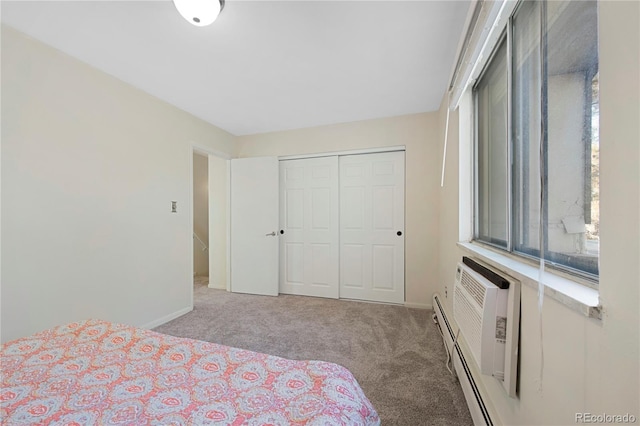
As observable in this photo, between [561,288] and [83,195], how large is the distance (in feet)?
9.31

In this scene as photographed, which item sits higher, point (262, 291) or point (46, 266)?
point (46, 266)

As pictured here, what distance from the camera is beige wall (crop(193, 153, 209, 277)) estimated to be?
4.80m

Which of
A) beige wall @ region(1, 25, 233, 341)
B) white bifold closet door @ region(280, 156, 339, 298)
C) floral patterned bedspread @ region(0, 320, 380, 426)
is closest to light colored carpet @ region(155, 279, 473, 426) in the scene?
white bifold closet door @ region(280, 156, 339, 298)

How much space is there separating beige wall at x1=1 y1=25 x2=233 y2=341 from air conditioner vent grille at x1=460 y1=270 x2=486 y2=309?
268 centimetres

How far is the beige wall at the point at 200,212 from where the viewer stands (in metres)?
4.80

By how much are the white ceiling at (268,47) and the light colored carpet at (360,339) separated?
2290 millimetres

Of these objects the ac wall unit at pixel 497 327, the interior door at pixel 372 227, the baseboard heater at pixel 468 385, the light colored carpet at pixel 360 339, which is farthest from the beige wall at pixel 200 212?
the ac wall unit at pixel 497 327

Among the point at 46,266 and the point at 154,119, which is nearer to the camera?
the point at 46,266

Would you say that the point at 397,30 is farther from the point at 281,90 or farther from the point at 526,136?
the point at 281,90

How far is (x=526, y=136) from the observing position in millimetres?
1196

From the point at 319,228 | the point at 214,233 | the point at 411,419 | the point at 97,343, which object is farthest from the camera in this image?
the point at 214,233

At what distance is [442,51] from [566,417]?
2083mm

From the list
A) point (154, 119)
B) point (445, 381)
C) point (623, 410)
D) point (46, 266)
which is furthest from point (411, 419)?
point (154, 119)

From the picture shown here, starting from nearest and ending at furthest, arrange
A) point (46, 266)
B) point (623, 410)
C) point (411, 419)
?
1. point (623, 410)
2. point (411, 419)
3. point (46, 266)
